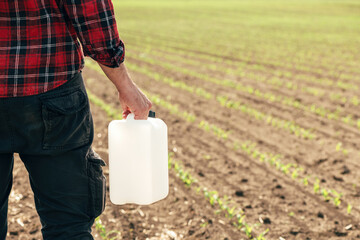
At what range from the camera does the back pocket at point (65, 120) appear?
172 centimetres

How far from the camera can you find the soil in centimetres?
350

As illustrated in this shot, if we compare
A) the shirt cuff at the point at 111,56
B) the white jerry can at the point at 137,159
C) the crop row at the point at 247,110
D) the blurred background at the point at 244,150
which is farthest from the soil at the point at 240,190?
the shirt cuff at the point at 111,56

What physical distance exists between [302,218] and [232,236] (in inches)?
26.2

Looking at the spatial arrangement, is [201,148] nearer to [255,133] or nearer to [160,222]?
[255,133]

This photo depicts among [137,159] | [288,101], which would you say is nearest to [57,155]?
[137,159]

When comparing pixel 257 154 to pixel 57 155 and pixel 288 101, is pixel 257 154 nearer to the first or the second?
pixel 288 101

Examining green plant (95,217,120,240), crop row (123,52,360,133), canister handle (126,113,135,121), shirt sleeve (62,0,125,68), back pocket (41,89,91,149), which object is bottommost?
crop row (123,52,360,133)

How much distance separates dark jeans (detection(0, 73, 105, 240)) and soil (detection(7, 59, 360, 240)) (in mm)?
1549

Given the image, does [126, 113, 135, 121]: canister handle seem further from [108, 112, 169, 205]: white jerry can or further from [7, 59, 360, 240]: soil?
[7, 59, 360, 240]: soil

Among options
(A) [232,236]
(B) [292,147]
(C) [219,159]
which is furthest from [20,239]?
(B) [292,147]

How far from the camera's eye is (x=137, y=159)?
2.19 m

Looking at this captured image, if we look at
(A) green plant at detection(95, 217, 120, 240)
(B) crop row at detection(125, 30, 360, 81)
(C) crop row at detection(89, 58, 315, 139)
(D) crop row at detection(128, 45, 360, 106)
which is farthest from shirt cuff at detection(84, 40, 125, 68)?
(B) crop row at detection(125, 30, 360, 81)

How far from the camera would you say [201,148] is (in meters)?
5.34

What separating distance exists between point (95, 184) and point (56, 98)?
0.41m
